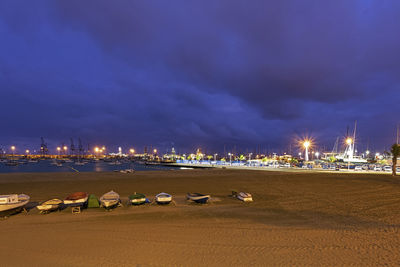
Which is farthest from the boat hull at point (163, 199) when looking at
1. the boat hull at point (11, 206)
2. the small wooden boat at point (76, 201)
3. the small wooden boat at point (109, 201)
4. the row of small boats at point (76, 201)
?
the boat hull at point (11, 206)

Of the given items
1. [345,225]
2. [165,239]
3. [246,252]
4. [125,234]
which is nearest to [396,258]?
[345,225]

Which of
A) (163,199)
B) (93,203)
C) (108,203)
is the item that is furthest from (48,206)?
(163,199)

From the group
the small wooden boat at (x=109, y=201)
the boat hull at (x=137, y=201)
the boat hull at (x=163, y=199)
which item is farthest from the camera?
the boat hull at (x=163, y=199)

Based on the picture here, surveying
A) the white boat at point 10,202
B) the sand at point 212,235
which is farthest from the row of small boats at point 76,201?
the sand at point 212,235

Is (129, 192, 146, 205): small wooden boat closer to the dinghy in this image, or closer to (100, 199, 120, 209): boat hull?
(100, 199, 120, 209): boat hull

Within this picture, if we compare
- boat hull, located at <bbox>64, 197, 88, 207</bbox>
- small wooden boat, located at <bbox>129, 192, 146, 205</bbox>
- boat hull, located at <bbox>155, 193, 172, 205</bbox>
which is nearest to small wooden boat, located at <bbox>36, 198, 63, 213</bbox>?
boat hull, located at <bbox>64, 197, 88, 207</bbox>

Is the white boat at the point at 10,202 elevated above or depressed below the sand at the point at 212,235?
above

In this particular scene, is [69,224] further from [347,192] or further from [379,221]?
[347,192]

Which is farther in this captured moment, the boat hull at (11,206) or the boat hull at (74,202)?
the boat hull at (74,202)

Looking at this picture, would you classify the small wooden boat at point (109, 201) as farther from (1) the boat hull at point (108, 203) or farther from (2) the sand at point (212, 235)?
(2) the sand at point (212, 235)

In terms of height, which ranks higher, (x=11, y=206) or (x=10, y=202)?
(x=10, y=202)

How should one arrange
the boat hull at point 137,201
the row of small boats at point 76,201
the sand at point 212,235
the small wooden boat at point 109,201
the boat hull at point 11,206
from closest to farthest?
1. the sand at point 212,235
2. the boat hull at point 11,206
3. the row of small boats at point 76,201
4. the small wooden boat at point 109,201
5. the boat hull at point 137,201

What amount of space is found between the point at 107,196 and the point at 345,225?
1508cm

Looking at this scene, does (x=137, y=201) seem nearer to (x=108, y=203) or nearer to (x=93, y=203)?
(x=108, y=203)
